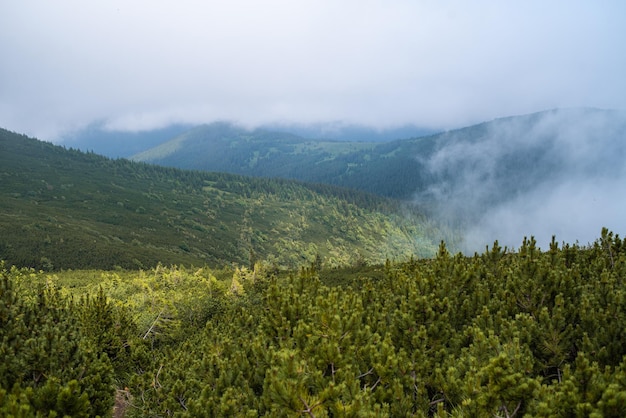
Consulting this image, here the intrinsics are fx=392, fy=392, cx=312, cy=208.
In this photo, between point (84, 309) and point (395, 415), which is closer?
point (395, 415)

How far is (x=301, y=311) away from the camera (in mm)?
12438

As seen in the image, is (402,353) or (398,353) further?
(398,353)

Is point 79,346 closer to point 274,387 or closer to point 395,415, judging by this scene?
point 274,387

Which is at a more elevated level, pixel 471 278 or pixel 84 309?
pixel 471 278

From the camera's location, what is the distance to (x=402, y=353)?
30.9 ft

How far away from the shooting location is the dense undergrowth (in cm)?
681

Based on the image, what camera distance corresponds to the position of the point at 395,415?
8.31 m

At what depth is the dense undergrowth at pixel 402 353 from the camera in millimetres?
6812

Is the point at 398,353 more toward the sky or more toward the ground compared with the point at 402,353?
more toward the ground

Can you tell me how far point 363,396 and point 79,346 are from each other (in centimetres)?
871

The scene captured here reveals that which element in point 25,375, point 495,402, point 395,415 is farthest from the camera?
point 25,375

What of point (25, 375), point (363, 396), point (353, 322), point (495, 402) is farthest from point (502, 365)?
point (25, 375)

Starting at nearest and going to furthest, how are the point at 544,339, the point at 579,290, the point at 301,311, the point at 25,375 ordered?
the point at 544,339, the point at 25,375, the point at 579,290, the point at 301,311

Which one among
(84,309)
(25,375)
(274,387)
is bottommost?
(84,309)
